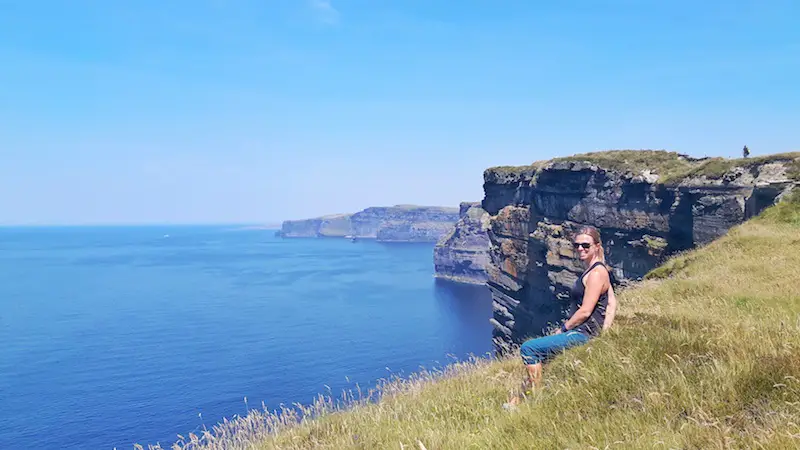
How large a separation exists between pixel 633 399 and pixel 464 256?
153m

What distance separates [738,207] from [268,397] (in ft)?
145

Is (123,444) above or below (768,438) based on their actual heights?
below

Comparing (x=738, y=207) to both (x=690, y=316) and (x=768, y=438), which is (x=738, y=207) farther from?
(x=768, y=438)

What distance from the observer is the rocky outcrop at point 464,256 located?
155m

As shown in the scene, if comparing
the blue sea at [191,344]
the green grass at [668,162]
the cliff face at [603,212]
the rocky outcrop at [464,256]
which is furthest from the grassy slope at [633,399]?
the rocky outcrop at [464,256]

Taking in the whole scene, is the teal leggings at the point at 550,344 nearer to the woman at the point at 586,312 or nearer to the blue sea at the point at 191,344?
the woman at the point at 586,312

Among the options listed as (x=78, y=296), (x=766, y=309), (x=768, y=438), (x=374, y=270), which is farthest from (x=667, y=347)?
(x=374, y=270)

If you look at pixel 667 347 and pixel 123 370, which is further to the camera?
pixel 123 370

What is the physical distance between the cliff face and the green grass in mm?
95

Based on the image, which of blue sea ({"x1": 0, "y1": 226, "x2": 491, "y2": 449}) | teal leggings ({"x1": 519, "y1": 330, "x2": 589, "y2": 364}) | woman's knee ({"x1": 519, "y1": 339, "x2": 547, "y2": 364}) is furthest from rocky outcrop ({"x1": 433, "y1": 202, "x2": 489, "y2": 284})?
woman's knee ({"x1": 519, "y1": 339, "x2": 547, "y2": 364})

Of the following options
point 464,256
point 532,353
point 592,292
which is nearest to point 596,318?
point 592,292

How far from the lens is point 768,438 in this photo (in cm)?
361

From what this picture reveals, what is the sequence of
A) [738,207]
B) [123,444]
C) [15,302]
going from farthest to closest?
1. [15,302]
2. [123,444]
3. [738,207]

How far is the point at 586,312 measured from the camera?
6461 millimetres
